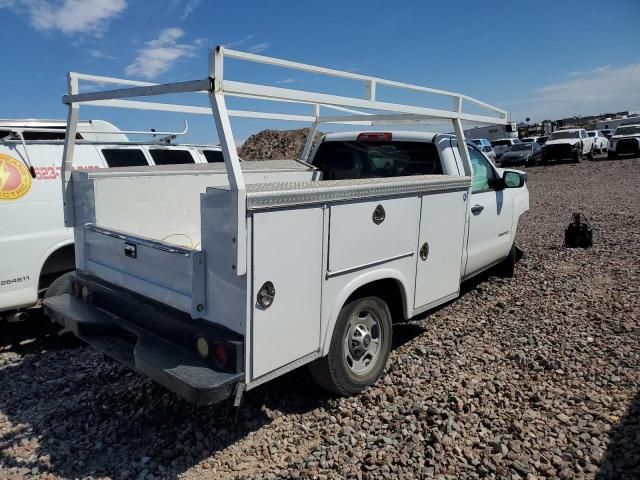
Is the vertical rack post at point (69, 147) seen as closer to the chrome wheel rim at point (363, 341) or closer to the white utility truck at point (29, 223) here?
the white utility truck at point (29, 223)

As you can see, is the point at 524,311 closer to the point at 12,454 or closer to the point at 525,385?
the point at 525,385

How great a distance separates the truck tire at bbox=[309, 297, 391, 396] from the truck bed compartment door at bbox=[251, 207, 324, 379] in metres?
0.29

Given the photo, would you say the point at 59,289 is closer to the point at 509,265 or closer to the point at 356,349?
the point at 356,349

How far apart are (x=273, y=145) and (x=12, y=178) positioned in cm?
2406

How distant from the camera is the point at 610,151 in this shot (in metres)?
27.8

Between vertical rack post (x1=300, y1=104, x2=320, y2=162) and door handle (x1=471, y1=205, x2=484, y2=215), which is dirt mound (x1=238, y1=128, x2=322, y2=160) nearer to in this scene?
vertical rack post (x1=300, y1=104, x2=320, y2=162)

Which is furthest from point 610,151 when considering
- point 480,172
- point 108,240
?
point 108,240

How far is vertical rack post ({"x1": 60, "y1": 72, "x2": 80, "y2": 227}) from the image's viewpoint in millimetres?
3775

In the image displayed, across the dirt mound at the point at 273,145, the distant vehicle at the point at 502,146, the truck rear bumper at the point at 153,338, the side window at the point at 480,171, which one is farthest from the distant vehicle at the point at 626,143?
the truck rear bumper at the point at 153,338

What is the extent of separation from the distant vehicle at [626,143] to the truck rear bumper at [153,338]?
29585 millimetres

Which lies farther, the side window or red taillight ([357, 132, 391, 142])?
the side window

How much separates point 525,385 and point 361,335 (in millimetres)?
1360

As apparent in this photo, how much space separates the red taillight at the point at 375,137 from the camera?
5072 mm

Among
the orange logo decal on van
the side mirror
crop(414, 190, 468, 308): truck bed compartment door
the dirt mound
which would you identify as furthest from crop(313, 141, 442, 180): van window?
the dirt mound
